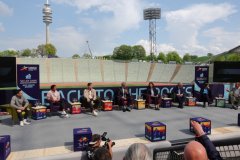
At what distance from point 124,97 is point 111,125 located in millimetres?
3138

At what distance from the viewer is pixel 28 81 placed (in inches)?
429

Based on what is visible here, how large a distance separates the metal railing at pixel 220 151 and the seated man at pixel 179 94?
10.4 metres

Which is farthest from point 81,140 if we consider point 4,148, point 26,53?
point 26,53

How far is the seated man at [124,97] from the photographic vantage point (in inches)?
476

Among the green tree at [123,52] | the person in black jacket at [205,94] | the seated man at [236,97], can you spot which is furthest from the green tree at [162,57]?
the seated man at [236,97]

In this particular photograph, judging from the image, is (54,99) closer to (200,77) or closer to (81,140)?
(81,140)

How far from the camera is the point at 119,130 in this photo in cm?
856

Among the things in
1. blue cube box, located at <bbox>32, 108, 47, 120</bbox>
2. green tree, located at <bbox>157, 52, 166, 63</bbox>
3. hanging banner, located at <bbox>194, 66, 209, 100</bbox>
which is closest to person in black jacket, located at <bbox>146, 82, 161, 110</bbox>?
hanging banner, located at <bbox>194, 66, 209, 100</bbox>

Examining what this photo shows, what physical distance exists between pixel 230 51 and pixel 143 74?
2084 cm

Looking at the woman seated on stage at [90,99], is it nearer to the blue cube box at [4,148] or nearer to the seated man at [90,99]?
the seated man at [90,99]

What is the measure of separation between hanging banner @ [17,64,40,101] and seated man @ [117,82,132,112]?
403 centimetres

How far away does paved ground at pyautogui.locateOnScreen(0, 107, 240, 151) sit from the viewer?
753cm

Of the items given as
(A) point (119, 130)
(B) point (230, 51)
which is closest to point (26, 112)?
(A) point (119, 130)

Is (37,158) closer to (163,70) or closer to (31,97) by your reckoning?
(31,97)
